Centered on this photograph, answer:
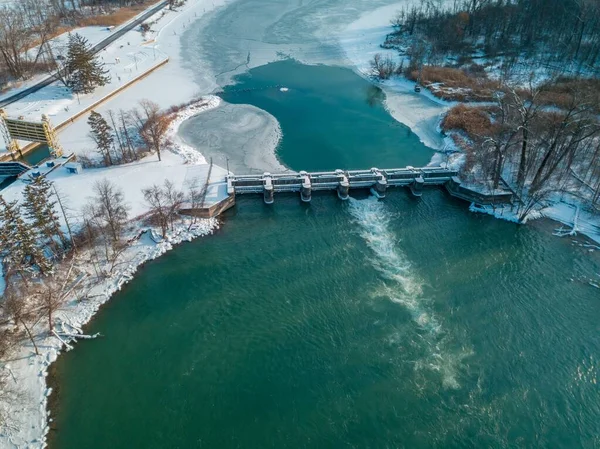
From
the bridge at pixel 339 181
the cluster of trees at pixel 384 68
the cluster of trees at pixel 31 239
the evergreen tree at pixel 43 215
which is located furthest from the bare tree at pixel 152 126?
the cluster of trees at pixel 384 68

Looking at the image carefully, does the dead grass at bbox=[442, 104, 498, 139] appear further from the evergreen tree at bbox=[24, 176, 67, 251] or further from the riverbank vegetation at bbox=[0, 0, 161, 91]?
the riverbank vegetation at bbox=[0, 0, 161, 91]

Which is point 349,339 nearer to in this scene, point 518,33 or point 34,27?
point 518,33

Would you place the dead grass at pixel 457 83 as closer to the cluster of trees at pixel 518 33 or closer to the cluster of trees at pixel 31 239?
the cluster of trees at pixel 518 33

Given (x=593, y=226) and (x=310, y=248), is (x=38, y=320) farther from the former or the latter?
(x=593, y=226)

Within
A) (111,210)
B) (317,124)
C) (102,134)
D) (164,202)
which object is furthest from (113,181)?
(317,124)

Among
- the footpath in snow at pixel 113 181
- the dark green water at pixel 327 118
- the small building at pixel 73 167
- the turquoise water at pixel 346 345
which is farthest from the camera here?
the dark green water at pixel 327 118

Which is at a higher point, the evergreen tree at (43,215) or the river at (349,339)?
the evergreen tree at (43,215)

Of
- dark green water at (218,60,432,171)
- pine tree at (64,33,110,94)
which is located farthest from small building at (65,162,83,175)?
pine tree at (64,33,110,94)
